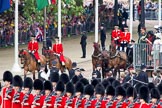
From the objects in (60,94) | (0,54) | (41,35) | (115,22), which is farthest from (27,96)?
(115,22)

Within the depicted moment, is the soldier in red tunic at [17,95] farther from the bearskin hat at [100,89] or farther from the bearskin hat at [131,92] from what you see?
the bearskin hat at [131,92]

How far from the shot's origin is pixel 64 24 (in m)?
59.6

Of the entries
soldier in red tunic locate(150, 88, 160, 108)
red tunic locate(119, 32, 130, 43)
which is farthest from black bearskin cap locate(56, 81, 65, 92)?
red tunic locate(119, 32, 130, 43)

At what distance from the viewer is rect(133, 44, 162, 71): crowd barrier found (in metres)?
42.6

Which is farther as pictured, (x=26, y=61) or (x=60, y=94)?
(x=26, y=61)

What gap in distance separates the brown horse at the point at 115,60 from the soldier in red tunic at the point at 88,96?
12.9 metres

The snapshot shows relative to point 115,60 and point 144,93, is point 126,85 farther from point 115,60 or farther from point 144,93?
point 115,60

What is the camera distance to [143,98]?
2952 cm

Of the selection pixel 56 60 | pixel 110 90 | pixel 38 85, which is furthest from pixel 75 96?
pixel 56 60

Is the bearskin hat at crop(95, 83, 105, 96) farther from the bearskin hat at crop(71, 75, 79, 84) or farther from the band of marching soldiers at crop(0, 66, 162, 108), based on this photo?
the bearskin hat at crop(71, 75, 79, 84)

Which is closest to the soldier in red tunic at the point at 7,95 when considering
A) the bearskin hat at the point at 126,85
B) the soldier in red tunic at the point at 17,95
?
the soldier in red tunic at the point at 17,95

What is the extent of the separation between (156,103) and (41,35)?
2874 centimetres

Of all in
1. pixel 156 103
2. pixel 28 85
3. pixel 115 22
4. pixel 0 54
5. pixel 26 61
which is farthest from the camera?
pixel 115 22

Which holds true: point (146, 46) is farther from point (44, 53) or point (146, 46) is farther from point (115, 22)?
point (115, 22)
